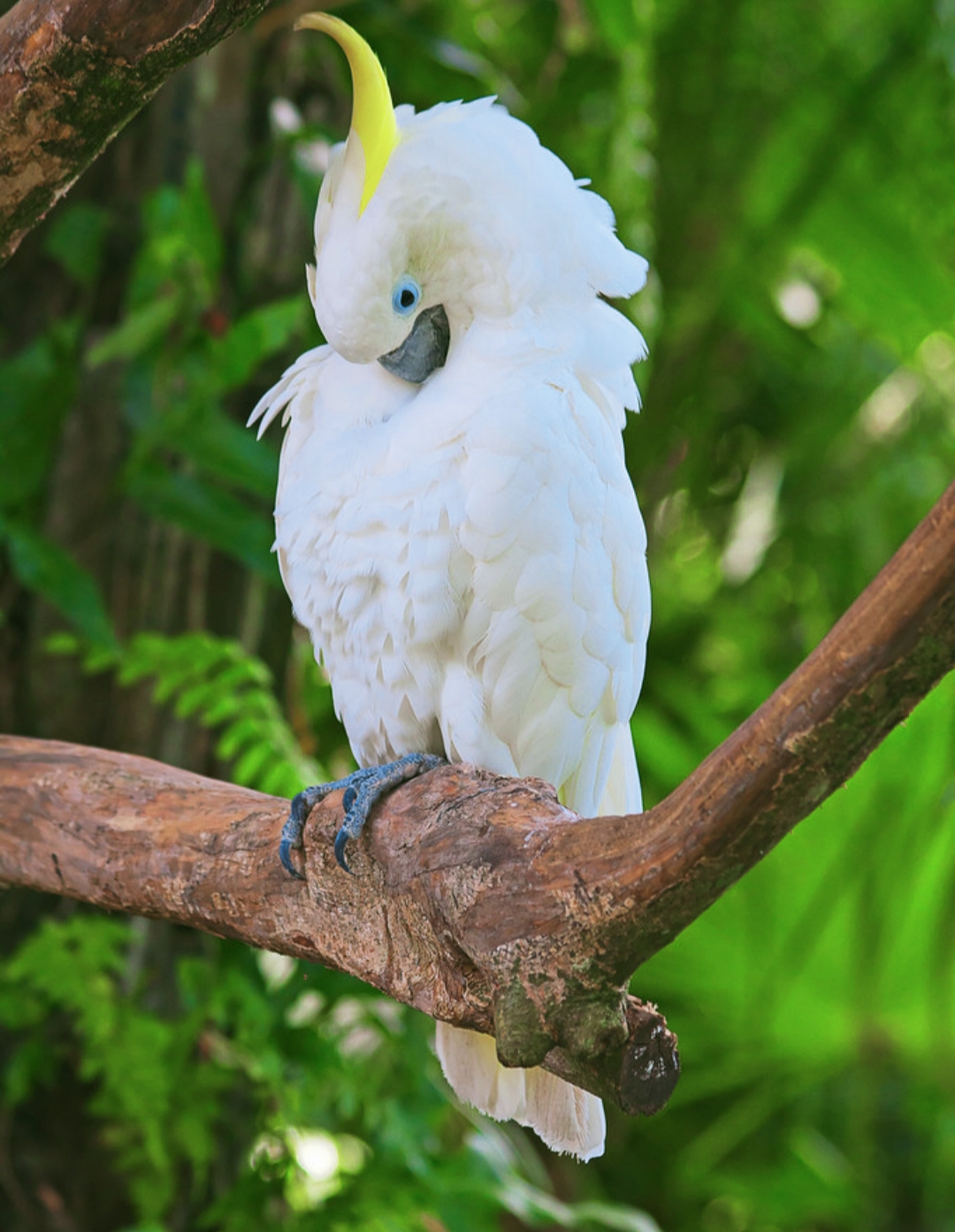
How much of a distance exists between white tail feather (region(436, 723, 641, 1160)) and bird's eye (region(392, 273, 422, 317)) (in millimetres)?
396

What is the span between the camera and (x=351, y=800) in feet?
2.84

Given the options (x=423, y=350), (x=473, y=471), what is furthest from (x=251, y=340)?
(x=473, y=471)

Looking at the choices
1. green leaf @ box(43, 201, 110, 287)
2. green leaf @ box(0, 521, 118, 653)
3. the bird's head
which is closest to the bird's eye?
the bird's head

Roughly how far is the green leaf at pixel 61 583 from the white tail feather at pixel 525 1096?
22.3 inches

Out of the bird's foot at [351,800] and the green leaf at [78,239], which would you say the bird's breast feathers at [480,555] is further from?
the green leaf at [78,239]

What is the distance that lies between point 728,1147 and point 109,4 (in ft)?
6.48

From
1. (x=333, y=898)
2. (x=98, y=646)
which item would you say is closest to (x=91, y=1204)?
(x=98, y=646)

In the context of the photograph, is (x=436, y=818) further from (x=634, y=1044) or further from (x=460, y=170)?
(x=460, y=170)

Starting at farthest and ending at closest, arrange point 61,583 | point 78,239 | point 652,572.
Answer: point 652,572 → point 78,239 → point 61,583

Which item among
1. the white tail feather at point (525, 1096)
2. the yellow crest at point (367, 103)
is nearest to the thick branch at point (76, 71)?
the yellow crest at point (367, 103)

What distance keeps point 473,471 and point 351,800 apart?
0.84 ft

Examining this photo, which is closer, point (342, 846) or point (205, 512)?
point (342, 846)

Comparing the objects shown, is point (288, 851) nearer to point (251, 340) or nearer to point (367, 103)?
point (367, 103)

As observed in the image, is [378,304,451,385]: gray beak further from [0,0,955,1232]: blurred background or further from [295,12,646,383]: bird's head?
[0,0,955,1232]: blurred background
